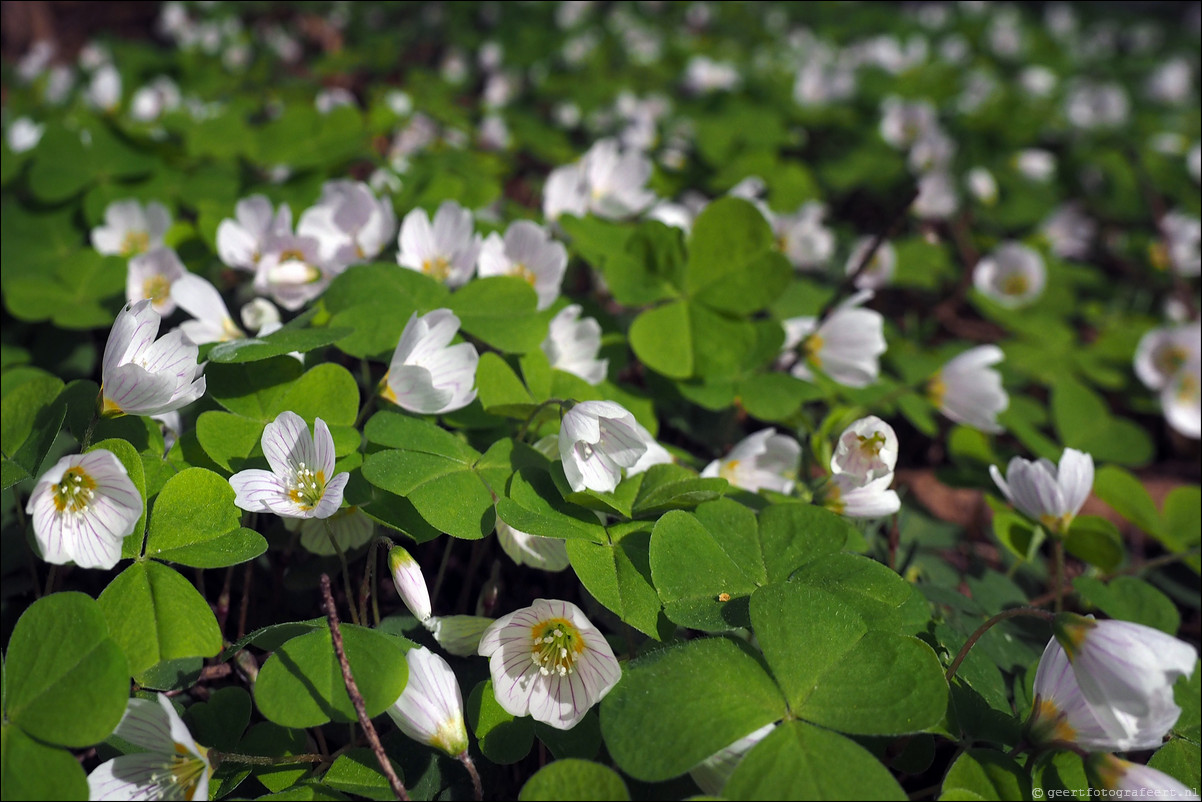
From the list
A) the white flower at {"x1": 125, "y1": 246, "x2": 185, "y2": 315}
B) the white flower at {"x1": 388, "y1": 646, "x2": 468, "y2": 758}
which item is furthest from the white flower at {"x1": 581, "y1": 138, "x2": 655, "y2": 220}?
the white flower at {"x1": 388, "y1": 646, "x2": 468, "y2": 758}

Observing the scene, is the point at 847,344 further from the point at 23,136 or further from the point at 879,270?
the point at 23,136

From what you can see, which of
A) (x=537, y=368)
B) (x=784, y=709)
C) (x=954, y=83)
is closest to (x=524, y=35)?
(x=954, y=83)

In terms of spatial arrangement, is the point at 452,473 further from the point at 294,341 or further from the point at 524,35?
the point at 524,35

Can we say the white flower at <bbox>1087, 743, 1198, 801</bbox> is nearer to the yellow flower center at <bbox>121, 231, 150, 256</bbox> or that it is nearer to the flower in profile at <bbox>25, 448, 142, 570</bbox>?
the flower in profile at <bbox>25, 448, 142, 570</bbox>

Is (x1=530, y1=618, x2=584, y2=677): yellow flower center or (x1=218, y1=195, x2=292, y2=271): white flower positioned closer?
(x1=530, y1=618, x2=584, y2=677): yellow flower center

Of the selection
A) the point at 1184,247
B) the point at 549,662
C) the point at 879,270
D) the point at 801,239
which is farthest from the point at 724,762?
the point at 1184,247

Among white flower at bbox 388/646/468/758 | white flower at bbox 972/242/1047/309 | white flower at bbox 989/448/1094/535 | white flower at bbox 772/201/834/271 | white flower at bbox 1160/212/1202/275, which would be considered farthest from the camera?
white flower at bbox 1160/212/1202/275

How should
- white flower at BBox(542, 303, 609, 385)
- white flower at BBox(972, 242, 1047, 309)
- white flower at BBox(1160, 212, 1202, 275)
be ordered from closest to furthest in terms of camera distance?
white flower at BBox(542, 303, 609, 385) → white flower at BBox(972, 242, 1047, 309) → white flower at BBox(1160, 212, 1202, 275)
